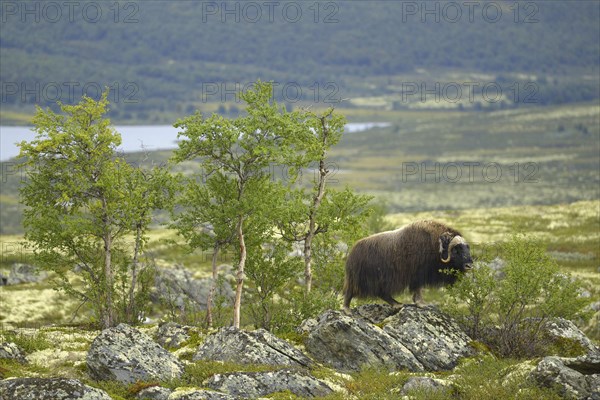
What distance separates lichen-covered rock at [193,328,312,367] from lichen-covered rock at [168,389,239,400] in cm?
318

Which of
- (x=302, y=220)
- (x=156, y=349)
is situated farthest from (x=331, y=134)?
(x=156, y=349)

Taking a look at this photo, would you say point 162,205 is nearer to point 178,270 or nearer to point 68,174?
point 68,174

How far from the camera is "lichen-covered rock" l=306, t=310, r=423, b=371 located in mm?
23906

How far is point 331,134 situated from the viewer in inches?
1280

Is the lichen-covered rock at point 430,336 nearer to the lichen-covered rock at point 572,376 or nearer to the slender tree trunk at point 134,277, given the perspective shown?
the lichen-covered rock at point 572,376

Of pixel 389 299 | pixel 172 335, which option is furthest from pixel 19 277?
pixel 389 299

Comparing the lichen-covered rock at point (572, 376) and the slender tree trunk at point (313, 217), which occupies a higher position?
the slender tree trunk at point (313, 217)

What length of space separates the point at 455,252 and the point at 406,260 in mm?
1735

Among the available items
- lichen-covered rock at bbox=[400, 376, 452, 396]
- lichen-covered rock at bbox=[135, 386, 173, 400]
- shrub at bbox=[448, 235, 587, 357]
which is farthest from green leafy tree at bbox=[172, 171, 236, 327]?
lichen-covered rock at bbox=[400, 376, 452, 396]

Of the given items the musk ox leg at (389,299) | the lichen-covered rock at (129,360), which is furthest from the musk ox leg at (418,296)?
the lichen-covered rock at (129,360)

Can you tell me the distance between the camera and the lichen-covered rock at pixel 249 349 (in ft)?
76.0

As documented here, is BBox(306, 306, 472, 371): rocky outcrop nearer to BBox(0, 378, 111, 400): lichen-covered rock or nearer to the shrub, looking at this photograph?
the shrub

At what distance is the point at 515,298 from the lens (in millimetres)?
26000

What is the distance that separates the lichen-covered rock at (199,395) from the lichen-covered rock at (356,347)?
17.1ft
